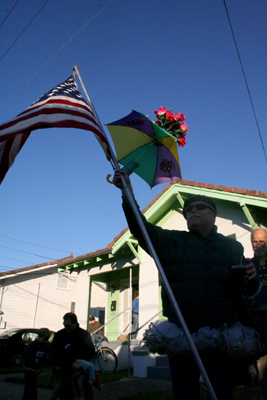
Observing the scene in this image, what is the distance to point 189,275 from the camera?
1802mm

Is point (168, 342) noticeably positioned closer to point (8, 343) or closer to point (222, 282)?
point (222, 282)

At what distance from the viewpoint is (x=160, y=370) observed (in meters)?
6.67

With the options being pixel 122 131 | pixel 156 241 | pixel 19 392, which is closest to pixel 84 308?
pixel 19 392

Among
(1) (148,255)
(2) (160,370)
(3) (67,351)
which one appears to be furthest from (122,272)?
(3) (67,351)

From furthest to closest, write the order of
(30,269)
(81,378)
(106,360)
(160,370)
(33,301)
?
(33,301) < (30,269) < (106,360) < (160,370) < (81,378)

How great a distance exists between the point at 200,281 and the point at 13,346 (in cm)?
1269

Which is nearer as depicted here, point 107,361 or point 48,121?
point 48,121

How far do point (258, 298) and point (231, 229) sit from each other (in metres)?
5.38

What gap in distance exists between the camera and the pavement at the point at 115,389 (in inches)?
205

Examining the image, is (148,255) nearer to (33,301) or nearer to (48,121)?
(48,121)

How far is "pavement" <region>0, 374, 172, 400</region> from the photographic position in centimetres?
520

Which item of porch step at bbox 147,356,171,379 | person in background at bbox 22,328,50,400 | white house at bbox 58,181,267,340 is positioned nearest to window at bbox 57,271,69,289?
white house at bbox 58,181,267,340

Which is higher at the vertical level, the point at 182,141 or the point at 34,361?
the point at 182,141

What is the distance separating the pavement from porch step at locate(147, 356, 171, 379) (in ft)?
0.72
